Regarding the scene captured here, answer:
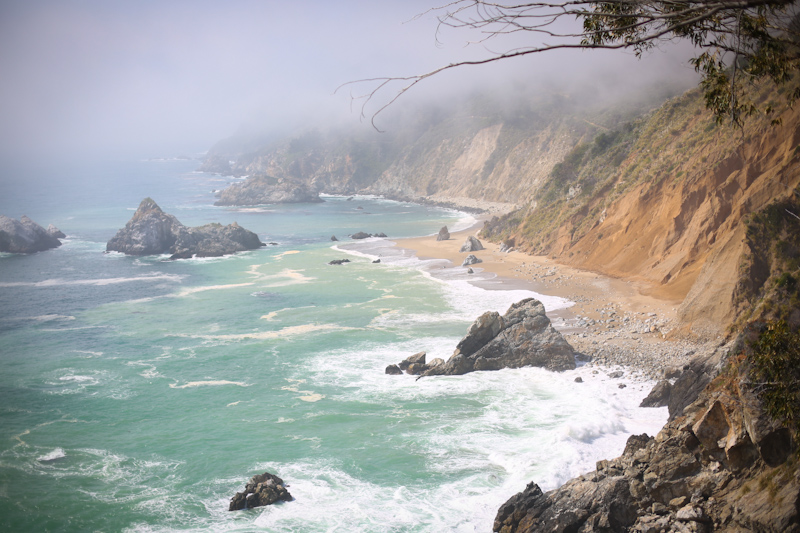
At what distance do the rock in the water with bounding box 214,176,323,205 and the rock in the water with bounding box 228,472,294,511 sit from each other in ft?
353

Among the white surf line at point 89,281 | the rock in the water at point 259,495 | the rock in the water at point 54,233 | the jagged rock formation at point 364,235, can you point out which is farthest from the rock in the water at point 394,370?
the rock in the water at point 54,233

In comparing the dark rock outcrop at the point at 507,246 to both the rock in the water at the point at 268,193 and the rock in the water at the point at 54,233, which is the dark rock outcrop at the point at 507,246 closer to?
the rock in the water at the point at 54,233

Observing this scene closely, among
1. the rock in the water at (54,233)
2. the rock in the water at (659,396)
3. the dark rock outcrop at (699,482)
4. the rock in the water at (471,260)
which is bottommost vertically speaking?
the rock in the water at (659,396)

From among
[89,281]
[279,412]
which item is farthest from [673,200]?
[89,281]

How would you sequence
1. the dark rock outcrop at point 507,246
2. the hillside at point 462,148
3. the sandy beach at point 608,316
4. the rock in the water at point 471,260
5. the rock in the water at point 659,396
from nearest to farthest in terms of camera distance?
1. the rock in the water at point 659,396
2. the sandy beach at point 608,316
3. the rock in the water at point 471,260
4. the dark rock outcrop at point 507,246
5. the hillside at point 462,148

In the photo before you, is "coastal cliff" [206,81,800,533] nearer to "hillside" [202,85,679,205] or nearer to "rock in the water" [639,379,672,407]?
"rock in the water" [639,379,672,407]

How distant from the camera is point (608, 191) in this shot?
45.3m

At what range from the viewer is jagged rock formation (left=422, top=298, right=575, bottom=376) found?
2430 cm

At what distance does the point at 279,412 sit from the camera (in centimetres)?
2212

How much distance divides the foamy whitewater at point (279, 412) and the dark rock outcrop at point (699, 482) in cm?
350

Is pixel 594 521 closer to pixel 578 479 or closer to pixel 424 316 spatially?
pixel 578 479

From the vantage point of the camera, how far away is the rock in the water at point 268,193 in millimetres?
119938

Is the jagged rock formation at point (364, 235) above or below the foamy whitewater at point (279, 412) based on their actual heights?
above

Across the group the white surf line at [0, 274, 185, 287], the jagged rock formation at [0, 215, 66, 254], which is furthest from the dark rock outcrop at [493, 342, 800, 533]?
the jagged rock formation at [0, 215, 66, 254]
